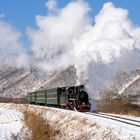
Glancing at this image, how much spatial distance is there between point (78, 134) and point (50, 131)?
11.2 feet

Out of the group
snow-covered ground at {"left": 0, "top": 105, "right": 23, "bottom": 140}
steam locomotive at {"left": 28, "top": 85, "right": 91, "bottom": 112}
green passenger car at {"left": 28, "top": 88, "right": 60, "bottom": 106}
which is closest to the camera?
snow-covered ground at {"left": 0, "top": 105, "right": 23, "bottom": 140}

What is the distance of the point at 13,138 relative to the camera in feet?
87.8

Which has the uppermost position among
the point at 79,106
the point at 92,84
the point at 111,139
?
the point at 92,84

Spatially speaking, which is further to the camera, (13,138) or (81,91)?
(81,91)

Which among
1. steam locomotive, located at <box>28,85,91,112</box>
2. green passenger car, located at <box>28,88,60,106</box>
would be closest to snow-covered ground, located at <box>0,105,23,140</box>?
steam locomotive, located at <box>28,85,91,112</box>

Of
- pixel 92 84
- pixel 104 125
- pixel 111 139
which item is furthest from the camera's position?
pixel 92 84

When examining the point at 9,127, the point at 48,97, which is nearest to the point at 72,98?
the point at 9,127

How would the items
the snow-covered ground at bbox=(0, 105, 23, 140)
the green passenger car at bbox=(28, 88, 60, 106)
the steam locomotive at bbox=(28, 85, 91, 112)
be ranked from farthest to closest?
the green passenger car at bbox=(28, 88, 60, 106) < the steam locomotive at bbox=(28, 85, 91, 112) < the snow-covered ground at bbox=(0, 105, 23, 140)

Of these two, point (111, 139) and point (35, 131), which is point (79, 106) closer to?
point (35, 131)

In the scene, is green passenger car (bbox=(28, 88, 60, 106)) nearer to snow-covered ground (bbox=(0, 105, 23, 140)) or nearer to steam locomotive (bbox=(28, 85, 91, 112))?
steam locomotive (bbox=(28, 85, 91, 112))

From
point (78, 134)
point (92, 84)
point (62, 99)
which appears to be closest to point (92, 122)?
point (78, 134)

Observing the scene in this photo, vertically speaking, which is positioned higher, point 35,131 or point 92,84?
point 92,84

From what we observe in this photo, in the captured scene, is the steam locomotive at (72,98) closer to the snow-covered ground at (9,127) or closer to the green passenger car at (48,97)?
the green passenger car at (48,97)

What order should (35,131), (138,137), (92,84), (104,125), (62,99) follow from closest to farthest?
(138,137)
(104,125)
(35,131)
(62,99)
(92,84)
